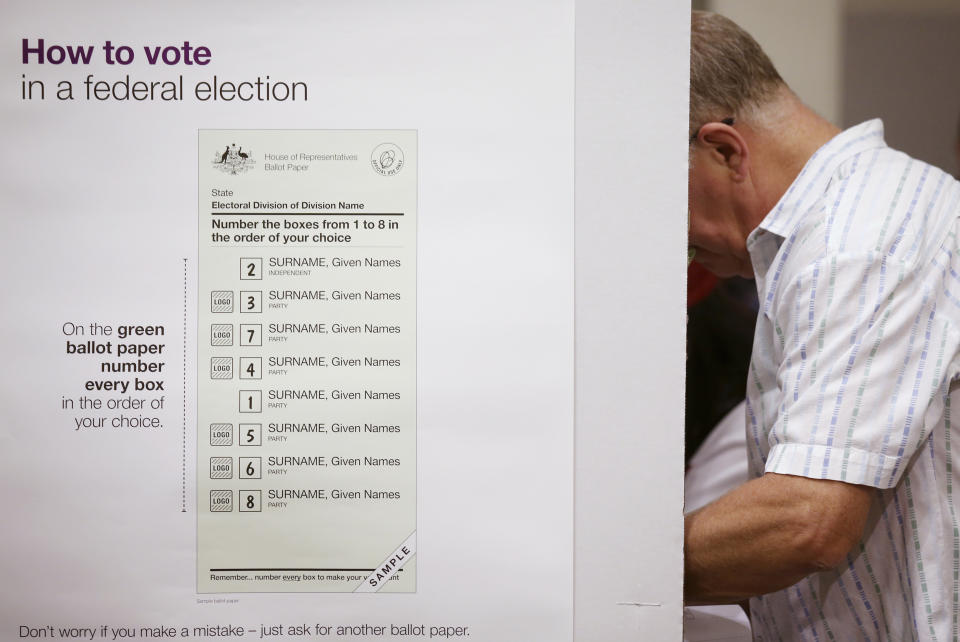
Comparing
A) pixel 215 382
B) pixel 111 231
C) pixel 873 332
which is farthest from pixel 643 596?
pixel 111 231

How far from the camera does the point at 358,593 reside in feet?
2.78

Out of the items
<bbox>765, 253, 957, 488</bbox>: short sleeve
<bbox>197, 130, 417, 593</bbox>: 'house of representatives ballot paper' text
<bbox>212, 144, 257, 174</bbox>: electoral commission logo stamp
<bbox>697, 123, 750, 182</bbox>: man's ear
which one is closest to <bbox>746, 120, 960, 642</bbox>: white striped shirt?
<bbox>765, 253, 957, 488</bbox>: short sleeve

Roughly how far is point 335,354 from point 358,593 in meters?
0.26

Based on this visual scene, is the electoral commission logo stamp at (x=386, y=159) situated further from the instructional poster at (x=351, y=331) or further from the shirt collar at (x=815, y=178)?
A: the shirt collar at (x=815, y=178)

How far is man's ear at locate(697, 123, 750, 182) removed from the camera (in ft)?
3.90

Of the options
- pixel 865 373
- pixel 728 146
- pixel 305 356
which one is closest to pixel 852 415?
pixel 865 373

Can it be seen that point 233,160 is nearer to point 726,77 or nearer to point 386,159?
point 386,159

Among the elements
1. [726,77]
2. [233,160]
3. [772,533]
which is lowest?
[772,533]

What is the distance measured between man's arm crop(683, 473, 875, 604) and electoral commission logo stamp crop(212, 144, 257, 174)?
661 mm

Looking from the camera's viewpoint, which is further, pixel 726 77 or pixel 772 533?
pixel 726 77

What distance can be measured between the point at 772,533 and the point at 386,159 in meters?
0.61

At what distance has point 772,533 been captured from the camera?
35.9 inches

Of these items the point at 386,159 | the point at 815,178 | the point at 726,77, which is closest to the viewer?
the point at 386,159

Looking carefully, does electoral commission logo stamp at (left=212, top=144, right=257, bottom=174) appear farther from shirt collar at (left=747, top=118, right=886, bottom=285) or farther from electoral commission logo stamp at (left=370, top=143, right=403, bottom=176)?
shirt collar at (left=747, top=118, right=886, bottom=285)
